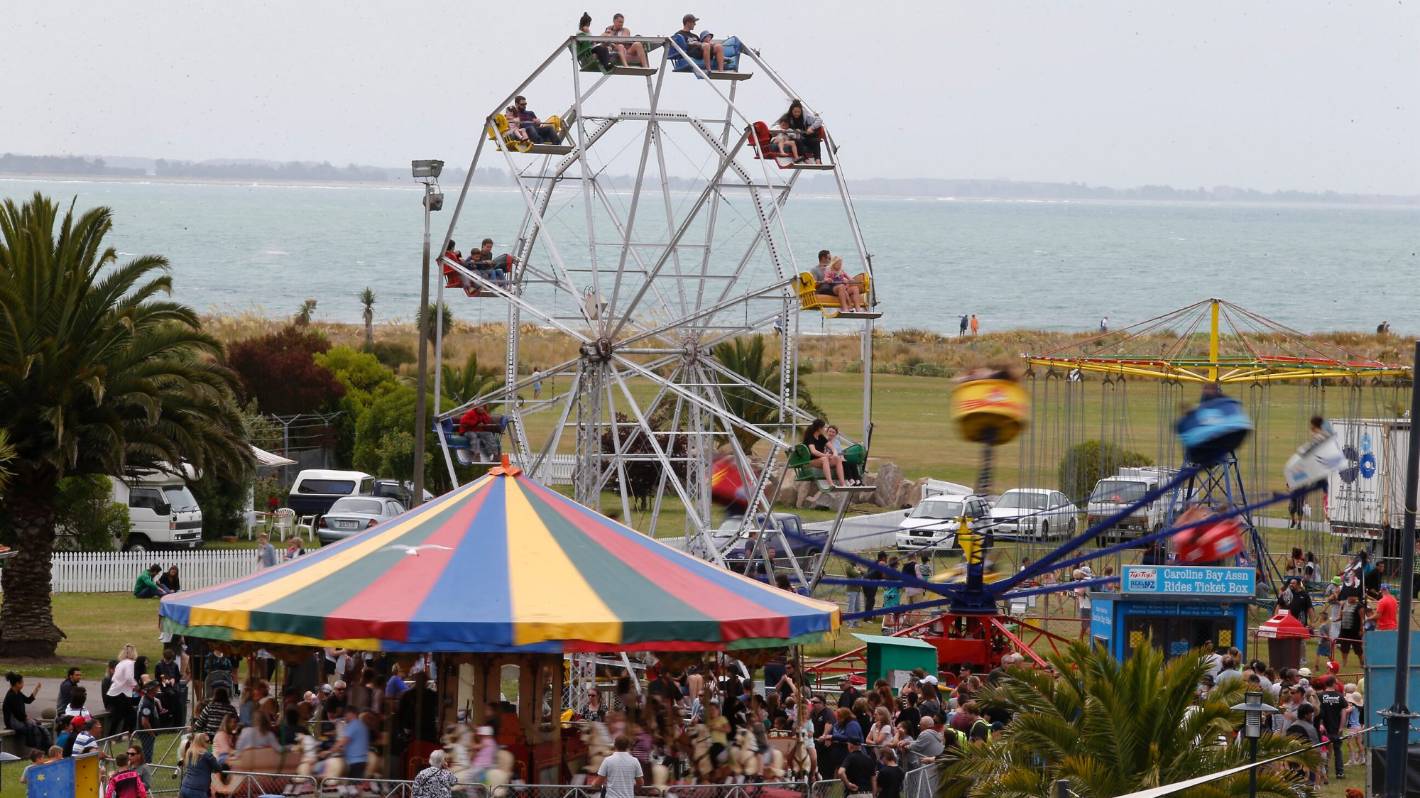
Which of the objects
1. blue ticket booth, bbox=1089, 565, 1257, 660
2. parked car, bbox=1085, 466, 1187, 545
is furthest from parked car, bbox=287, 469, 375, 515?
blue ticket booth, bbox=1089, 565, 1257, 660

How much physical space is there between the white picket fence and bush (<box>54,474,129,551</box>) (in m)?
2.97

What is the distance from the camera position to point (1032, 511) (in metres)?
39.5

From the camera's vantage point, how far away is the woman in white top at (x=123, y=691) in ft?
71.0

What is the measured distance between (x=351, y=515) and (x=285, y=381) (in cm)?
1494

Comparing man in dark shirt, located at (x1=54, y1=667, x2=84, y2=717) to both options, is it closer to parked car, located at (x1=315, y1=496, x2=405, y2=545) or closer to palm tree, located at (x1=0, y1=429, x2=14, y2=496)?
palm tree, located at (x1=0, y1=429, x2=14, y2=496)

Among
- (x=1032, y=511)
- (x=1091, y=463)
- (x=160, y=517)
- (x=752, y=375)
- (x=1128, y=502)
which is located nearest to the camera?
(x=1128, y=502)

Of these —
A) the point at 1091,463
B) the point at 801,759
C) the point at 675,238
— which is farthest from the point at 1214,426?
the point at 1091,463

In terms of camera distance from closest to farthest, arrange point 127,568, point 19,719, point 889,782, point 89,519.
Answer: point 889,782
point 19,719
point 127,568
point 89,519

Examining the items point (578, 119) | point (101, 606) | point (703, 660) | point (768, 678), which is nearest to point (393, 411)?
point (101, 606)

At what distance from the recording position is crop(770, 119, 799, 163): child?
28.3 m

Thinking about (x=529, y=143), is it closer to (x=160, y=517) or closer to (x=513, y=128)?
(x=513, y=128)

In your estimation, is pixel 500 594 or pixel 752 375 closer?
pixel 500 594

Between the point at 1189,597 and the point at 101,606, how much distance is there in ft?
59.7

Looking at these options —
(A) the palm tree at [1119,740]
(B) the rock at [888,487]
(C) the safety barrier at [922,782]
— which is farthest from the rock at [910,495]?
(A) the palm tree at [1119,740]
